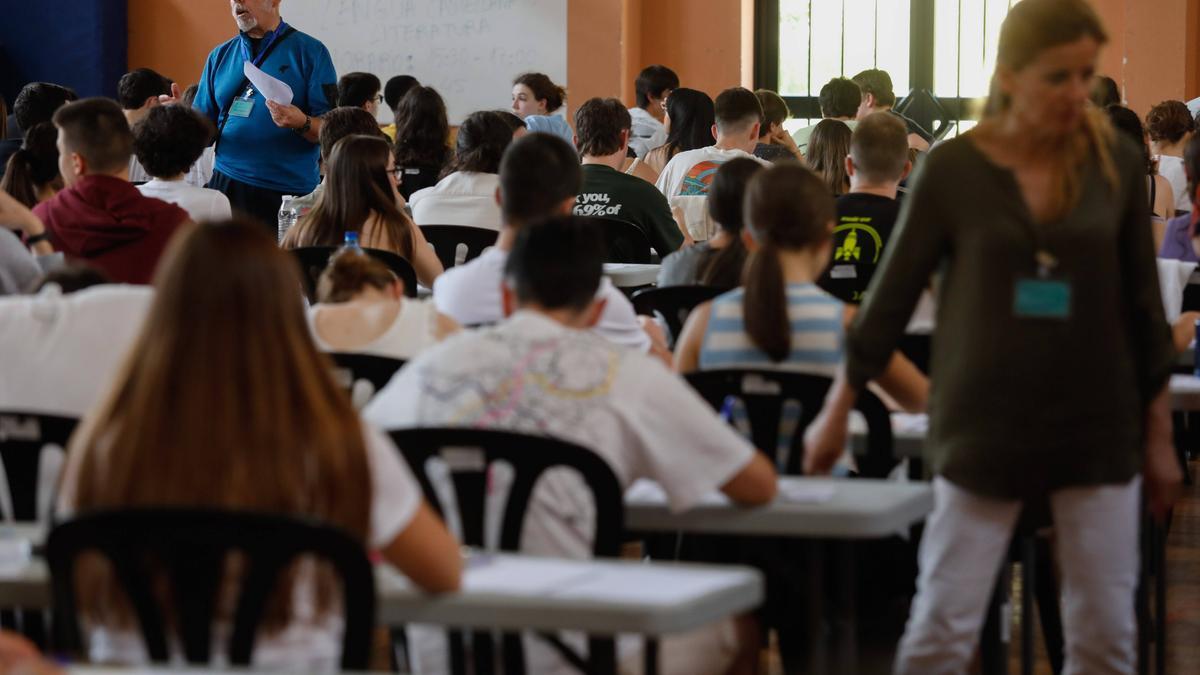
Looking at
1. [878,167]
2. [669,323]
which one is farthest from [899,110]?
[669,323]

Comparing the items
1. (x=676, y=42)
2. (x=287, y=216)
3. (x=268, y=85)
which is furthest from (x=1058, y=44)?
(x=676, y=42)

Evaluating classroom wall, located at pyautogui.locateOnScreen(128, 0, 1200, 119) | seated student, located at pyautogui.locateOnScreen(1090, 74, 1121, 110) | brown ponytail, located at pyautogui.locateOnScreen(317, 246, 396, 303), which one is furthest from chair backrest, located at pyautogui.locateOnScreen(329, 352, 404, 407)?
classroom wall, located at pyautogui.locateOnScreen(128, 0, 1200, 119)

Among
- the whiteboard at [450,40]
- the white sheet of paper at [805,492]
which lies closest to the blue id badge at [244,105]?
the whiteboard at [450,40]

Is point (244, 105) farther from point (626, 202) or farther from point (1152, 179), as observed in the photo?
point (1152, 179)

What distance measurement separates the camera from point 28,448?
2.70 m

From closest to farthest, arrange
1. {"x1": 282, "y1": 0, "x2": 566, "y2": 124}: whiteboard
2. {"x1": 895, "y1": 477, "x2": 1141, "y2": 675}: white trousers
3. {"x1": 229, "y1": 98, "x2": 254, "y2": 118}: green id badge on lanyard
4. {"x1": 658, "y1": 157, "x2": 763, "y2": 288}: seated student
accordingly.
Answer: {"x1": 895, "y1": 477, "x2": 1141, "y2": 675}: white trousers
{"x1": 658, "y1": 157, "x2": 763, "y2": 288}: seated student
{"x1": 229, "y1": 98, "x2": 254, "y2": 118}: green id badge on lanyard
{"x1": 282, "y1": 0, "x2": 566, "y2": 124}: whiteboard

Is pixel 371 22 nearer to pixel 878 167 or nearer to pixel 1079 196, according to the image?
pixel 878 167

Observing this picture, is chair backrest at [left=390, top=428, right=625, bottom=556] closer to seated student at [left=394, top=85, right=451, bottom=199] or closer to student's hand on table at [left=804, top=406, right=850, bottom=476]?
student's hand on table at [left=804, top=406, right=850, bottom=476]

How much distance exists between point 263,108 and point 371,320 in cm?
398

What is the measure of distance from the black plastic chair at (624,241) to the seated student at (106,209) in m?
1.93

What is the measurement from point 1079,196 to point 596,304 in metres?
0.73

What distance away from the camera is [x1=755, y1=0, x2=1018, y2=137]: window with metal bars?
11969 mm

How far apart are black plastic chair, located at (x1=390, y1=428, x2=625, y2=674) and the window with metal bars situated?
983 cm

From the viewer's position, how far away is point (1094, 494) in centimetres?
256
